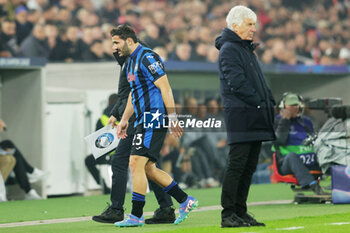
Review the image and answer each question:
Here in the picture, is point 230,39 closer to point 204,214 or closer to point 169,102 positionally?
point 169,102

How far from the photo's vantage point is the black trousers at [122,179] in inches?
336

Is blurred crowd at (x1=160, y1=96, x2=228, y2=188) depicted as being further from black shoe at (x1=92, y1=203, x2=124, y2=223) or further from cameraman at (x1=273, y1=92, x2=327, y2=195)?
black shoe at (x1=92, y1=203, x2=124, y2=223)

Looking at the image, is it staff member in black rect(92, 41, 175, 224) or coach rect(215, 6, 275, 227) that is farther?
staff member in black rect(92, 41, 175, 224)

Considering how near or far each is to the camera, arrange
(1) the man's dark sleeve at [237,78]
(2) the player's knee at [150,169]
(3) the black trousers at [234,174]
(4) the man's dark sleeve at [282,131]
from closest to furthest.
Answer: (1) the man's dark sleeve at [237,78]
(3) the black trousers at [234,174]
(2) the player's knee at [150,169]
(4) the man's dark sleeve at [282,131]

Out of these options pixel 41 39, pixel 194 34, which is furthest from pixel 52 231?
pixel 194 34

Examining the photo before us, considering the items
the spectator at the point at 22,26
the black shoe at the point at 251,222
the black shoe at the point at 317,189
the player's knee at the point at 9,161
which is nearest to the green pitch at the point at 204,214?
the black shoe at the point at 251,222

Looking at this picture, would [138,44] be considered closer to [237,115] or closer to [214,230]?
[237,115]

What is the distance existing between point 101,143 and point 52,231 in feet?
5.17

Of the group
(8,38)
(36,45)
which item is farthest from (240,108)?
(36,45)

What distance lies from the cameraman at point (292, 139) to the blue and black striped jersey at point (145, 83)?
3.61 m

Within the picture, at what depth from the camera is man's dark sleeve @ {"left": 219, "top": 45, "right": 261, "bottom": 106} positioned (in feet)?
23.5

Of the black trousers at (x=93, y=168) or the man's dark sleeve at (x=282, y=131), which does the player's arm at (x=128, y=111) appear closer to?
the man's dark sleeve at (x=282, y=131)

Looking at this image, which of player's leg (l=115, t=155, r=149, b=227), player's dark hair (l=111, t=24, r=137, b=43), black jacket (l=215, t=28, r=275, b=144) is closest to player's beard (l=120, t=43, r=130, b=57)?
player's dark hair (l=111, t=24, r=137, b=43)

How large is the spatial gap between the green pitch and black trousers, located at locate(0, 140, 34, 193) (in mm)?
692
